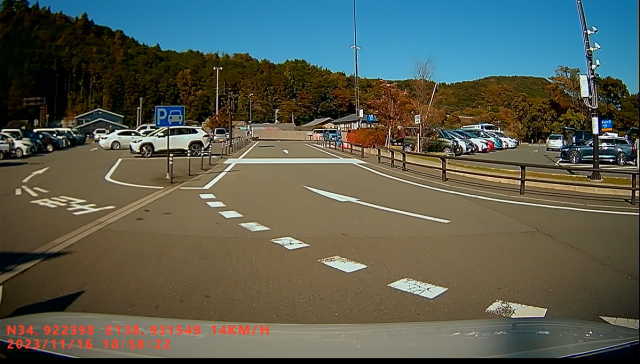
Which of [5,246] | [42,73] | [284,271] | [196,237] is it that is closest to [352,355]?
[42,73]

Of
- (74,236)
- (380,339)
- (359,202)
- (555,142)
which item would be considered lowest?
(74,236)

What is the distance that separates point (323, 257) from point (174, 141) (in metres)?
21.7

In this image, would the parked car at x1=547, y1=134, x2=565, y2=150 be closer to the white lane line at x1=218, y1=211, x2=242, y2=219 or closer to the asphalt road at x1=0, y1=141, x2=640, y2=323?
the asphalt road at x1=0, y1=141, x2=640, y2=323

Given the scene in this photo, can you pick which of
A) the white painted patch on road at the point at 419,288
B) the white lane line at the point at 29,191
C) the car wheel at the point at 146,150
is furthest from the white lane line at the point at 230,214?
the car wheel at the point at 146,150

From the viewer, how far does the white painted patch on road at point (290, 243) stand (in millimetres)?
5965

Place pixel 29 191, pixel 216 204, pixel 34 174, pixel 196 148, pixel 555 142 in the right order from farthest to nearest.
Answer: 1. pixel 555 142
2. pixel 196 148
3. pixel 34 174
4. pixel 29 191
5. pixel 216 204

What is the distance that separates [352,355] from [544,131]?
170ft

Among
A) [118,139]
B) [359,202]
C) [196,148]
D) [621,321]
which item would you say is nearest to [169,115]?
[359,202]

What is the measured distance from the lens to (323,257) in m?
5.42

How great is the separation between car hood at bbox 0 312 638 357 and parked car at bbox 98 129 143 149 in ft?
96.1

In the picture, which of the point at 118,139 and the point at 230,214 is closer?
the point at 230,214

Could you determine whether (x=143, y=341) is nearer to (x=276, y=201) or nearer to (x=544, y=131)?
(x=276, y=201)

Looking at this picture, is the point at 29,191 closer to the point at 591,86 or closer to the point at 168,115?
the point at 168,115
